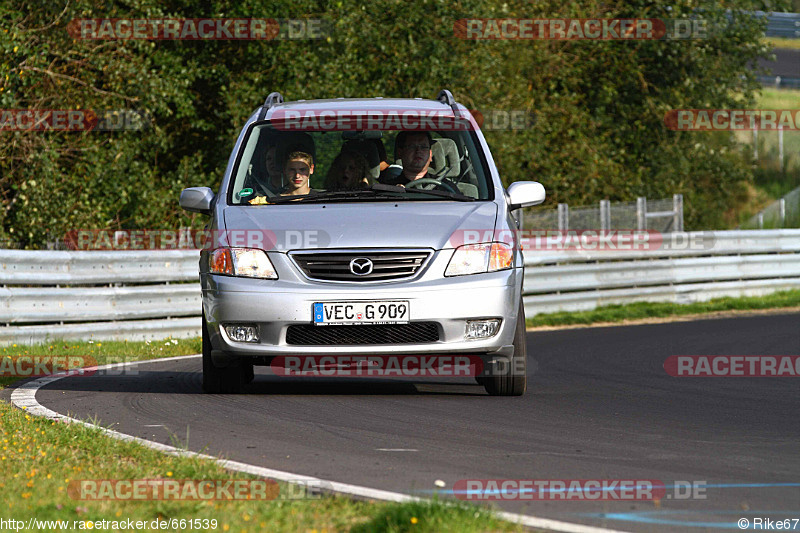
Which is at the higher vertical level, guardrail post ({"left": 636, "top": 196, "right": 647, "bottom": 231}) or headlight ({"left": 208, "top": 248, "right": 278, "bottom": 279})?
headlight ({"left": 208, "top": 248, "right": 278, "bottom": 279})

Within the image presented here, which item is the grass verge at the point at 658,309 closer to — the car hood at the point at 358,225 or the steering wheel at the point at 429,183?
the steering wheel at the point at 429,183

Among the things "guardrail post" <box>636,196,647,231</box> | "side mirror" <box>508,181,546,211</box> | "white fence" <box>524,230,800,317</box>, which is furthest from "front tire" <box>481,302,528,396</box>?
"guardrail post" <box>636,196,647,231</box>

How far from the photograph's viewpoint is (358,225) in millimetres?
8055

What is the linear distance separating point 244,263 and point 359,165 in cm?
145

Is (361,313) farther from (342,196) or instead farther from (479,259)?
(342,196)

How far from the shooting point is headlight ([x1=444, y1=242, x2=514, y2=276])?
8000 mm

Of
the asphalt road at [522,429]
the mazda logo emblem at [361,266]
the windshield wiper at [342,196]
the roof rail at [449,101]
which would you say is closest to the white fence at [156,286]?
the asphalt road at [522,429]

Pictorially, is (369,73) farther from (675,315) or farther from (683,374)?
(683,374)

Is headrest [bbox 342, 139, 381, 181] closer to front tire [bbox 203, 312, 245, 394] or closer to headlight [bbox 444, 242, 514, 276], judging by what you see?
headlight [bbox 444, 242, 514, 276]

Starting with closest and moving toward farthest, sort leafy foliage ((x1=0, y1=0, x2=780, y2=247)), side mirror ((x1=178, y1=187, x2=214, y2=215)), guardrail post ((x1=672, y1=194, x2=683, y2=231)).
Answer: side mirror ((x1=178, y1=187, x2=214, y2=215))
leafy foliage ((x1=0, y1=0, x2=780, y2=247))
guardrail post ((x1=672, y1=194, x2=683, y2=231))

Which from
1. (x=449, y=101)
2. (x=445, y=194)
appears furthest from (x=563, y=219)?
(x=445, y=194)

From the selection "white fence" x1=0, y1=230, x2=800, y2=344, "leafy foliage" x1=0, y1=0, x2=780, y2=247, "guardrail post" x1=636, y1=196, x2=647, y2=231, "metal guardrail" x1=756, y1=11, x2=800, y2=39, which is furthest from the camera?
"metal guardrail" x1=756, y1=11, x2=800, y2=39

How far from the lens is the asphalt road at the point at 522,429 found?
525 centimetres

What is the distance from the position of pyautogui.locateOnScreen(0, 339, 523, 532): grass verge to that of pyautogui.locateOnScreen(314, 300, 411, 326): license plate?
5.84ft
